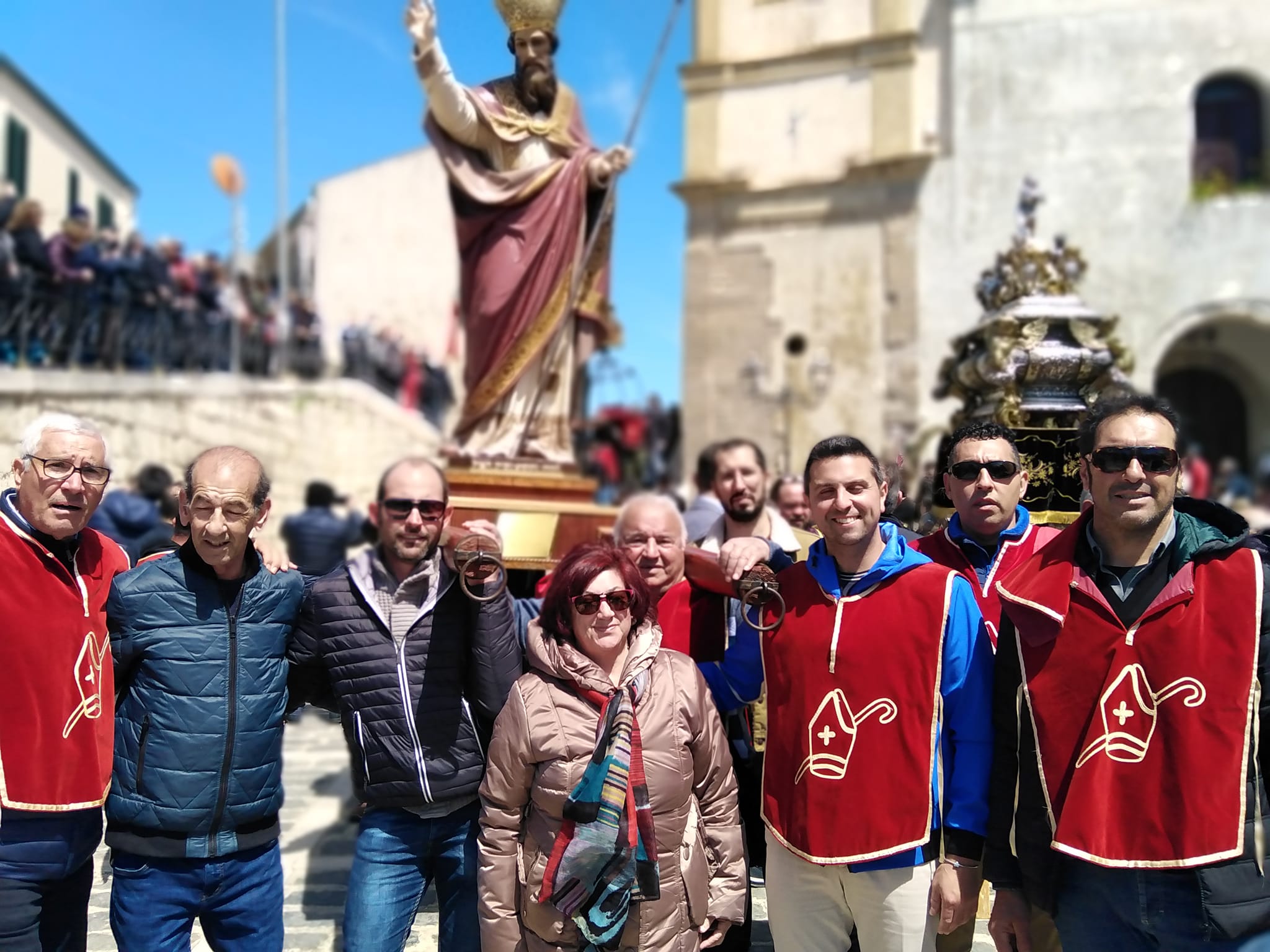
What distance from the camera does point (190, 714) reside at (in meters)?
2.55

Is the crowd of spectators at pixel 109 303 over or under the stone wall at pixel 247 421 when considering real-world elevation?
over

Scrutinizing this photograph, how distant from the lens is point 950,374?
5254 millimetres

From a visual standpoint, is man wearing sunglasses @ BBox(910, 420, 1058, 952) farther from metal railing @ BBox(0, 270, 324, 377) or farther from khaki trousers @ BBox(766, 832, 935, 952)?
metal railing @ BBox(0, 270, 324, 377)

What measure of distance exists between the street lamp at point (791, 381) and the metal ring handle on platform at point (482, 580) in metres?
14.6

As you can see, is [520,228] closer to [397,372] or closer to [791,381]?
[791,381]

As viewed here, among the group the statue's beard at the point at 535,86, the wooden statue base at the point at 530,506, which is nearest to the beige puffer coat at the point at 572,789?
the wooden statue base at the point at 530,506

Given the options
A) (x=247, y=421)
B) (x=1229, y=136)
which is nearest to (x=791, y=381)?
(x=1229, y=136)

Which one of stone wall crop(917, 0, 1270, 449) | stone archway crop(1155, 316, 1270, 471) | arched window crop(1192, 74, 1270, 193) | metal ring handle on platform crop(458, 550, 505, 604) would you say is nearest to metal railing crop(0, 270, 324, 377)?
metal ring handle on platform crop(458, 550, 505, 604)

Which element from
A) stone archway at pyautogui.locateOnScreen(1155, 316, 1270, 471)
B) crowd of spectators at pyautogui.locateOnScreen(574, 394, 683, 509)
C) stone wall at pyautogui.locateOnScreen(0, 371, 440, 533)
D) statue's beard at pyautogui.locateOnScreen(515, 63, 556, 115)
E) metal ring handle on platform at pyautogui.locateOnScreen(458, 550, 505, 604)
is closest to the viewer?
metal ring handle on platform at pyautogui.locateOnScreen(458, 550, 505, 604)

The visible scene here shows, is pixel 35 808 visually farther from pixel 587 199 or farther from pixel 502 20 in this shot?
pixel 502 20

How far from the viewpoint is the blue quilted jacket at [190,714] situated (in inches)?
99.3

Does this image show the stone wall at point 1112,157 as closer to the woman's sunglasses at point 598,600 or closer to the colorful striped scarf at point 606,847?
the woman's sunglasses at point 598,600

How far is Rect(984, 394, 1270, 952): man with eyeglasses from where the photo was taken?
2.08 metres

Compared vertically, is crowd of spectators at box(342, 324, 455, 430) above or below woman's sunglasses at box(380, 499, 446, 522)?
above
